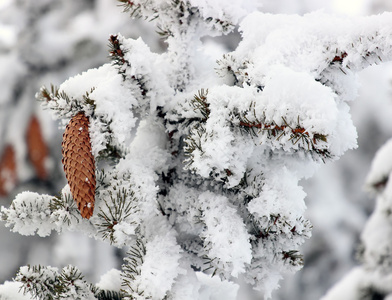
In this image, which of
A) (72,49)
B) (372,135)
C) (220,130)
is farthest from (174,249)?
(372,135)

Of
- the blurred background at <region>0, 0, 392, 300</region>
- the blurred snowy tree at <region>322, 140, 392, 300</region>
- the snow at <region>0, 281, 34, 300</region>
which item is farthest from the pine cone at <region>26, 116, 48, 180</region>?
the blurred snowy tree at <region>322, 140, 392, 300</region>

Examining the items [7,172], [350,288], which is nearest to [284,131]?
[350,288]

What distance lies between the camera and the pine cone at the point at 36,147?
4152 millimetres

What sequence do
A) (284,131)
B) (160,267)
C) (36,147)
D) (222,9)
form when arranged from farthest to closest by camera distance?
(36,147)
(222,9)
(160,267)
(284,131)

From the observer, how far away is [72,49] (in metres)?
3.93

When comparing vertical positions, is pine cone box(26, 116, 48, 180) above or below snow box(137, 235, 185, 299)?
above

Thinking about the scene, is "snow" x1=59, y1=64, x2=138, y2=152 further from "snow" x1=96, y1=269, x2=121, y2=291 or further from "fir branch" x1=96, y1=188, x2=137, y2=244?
"snow" x1=96, y1=269, x2=121, y2=291

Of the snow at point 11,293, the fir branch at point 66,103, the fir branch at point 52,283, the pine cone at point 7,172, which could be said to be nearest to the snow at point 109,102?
the fir branch at point 66,103

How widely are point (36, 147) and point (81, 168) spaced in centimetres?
371

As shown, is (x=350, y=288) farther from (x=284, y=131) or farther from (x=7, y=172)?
(x=7, y=172)

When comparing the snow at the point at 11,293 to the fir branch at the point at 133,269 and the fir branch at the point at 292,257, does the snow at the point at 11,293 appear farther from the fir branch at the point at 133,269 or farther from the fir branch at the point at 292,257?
the fir branch at the point at 292,257

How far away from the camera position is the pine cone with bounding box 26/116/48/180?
13.6 ft

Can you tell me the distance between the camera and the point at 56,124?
438cm

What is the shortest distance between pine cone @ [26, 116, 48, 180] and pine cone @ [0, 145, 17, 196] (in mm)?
200
